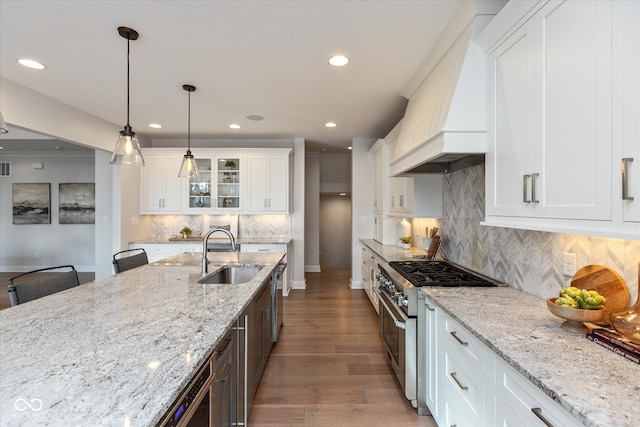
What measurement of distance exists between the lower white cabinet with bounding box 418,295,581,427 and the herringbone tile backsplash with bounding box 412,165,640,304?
63cm

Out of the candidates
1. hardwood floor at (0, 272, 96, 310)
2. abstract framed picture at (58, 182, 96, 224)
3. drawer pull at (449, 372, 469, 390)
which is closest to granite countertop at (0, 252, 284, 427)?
drawer pull at (449, 372, 469, 390)

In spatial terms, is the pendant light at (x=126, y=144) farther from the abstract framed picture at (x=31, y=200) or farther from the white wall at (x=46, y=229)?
the abstract framed picture at (x=31, y=200)

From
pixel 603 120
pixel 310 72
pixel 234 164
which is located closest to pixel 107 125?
pixel 234 164

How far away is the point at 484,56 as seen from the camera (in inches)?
74.2

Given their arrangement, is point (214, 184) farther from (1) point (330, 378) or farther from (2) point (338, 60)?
(1) point (330, 378)

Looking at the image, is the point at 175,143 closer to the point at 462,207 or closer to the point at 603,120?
the point at 462,207

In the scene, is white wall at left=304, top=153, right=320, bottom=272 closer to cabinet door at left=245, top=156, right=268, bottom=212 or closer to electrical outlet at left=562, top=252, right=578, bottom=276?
cabinet door at left=245, top=156, right=268, bottom=212

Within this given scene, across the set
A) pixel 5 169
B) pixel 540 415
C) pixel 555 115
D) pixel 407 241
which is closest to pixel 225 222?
pixel 407 241

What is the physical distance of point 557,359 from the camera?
3.57ft

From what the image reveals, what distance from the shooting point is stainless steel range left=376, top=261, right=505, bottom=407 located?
2127mm

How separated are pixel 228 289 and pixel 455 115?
1.76 meters

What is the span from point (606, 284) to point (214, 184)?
4.99 meters

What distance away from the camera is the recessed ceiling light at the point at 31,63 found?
8.56 feet

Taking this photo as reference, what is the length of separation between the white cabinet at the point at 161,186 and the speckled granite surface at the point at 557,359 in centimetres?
472
